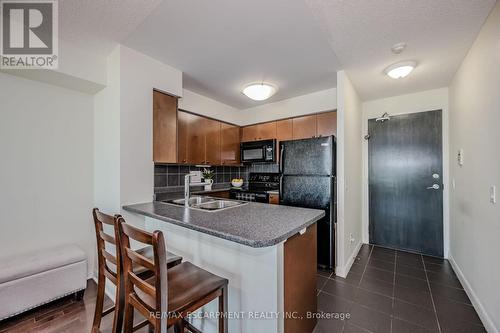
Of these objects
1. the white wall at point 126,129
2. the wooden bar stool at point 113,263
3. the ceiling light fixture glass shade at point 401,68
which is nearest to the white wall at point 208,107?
the white wall at point 126,129

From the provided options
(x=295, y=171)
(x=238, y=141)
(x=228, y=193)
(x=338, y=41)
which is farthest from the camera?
(x=238, y=141)

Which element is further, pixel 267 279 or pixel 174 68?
pixel 174 68

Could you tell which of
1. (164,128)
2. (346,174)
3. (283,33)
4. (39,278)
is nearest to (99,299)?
(39,278)

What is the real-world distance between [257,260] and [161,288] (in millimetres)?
535

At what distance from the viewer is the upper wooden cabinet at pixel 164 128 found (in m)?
2.39

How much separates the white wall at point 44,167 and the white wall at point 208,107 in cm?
118

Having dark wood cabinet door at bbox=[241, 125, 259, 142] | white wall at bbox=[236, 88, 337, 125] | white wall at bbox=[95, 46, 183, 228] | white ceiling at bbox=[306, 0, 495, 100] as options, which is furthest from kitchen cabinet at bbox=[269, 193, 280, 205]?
white ceiling at bbox=[306, 0, 495, 100]

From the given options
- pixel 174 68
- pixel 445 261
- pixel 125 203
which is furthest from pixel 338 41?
pixel 445 261

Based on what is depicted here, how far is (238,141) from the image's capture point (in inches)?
162

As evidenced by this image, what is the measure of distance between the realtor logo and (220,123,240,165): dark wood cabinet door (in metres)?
2.29

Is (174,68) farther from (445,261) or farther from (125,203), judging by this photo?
(445,261)

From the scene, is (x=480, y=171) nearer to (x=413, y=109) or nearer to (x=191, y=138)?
Result: (x=413, y=109)

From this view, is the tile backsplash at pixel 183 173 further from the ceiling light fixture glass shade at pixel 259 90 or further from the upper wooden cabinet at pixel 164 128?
the ceiling light fixture glass shade at pixel 259 90

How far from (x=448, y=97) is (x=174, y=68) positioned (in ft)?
12.5
